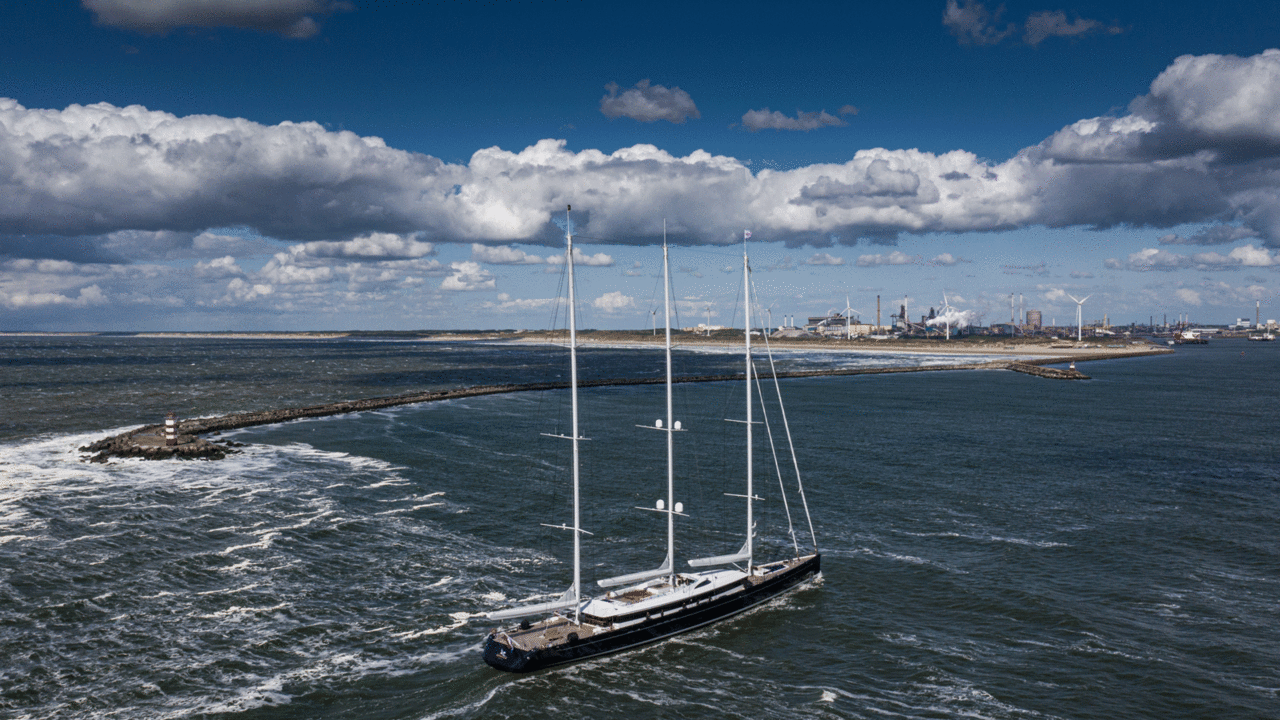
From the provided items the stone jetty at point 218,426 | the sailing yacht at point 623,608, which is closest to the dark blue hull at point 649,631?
the sailing yacht at point 623,608

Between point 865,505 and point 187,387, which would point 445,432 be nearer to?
point 865,505

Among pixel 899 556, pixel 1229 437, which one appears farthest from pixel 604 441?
pixel 1229 437

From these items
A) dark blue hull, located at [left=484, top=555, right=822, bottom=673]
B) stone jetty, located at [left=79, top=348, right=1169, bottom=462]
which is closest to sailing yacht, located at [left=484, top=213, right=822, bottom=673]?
dark blue hull, located at [left=484, top=555, right=822, bottom=673]

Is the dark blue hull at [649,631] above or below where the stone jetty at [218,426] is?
below

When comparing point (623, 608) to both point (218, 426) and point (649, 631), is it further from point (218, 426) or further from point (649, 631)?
point (218, 426)

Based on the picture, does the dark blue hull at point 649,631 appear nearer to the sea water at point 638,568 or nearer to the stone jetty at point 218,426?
the sea water at point 638,568

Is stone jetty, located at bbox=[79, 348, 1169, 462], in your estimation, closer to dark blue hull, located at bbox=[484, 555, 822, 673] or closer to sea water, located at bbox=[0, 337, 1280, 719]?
sea water, located at bbox=[0, 337, 1280, 719]
